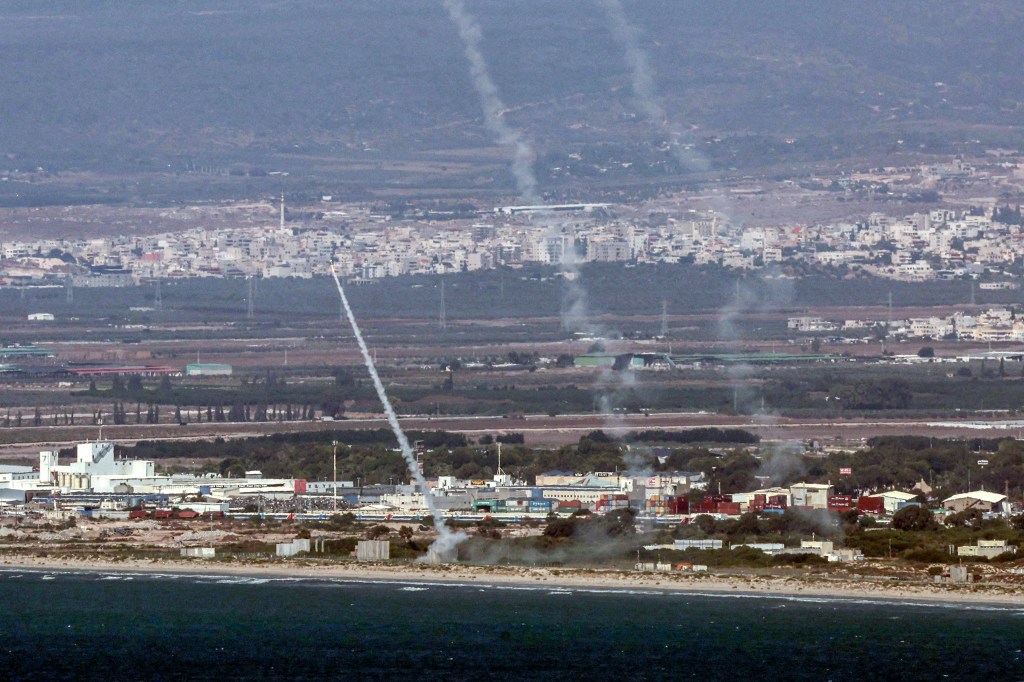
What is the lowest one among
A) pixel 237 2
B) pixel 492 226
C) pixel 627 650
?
pixel 627 650

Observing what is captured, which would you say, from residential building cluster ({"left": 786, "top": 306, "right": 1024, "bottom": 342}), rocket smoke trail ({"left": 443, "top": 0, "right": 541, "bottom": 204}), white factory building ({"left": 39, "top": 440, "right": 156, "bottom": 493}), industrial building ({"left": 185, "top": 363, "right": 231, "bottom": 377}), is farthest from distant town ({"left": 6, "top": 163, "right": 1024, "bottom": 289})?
white factory building ({"left": 39, "top": 440, "right": 156, "bottom": 493})

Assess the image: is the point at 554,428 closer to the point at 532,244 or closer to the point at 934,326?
the point at 934,326

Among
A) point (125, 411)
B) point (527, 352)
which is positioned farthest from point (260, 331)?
point (125, 411)

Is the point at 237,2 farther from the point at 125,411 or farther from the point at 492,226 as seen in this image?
the point at 125,411

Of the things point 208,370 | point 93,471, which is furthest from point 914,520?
point 208,370

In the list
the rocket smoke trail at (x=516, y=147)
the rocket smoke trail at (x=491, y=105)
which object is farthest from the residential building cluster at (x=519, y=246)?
the rocket smoke trail at (x=491, y=105)
